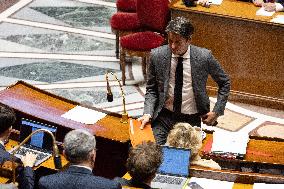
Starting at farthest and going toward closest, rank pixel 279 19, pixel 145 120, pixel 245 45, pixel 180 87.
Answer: pixel 245 45
pixel 279 19
pixel 180 87
pixel 145 120

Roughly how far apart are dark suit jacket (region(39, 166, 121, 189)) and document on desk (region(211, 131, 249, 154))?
151 centimetres

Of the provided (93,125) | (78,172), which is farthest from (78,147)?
(93,125)

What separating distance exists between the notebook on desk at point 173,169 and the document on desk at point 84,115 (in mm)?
1015

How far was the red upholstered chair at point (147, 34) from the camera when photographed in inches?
336

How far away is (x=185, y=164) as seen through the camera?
15.9ft

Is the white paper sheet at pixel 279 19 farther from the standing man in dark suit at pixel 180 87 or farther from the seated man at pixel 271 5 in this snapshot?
the standing man in dark suit at pixel 180 87

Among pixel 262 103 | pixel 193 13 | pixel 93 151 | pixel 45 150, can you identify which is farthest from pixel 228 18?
pixel 93 151

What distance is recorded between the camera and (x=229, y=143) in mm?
5328

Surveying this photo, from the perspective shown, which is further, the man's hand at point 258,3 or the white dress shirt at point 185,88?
the man's hand at point 258,3

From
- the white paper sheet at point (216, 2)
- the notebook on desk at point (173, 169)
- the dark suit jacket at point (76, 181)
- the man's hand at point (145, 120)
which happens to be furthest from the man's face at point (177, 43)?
the white paper sheet at point (216, 2)

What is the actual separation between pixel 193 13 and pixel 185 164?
369cm

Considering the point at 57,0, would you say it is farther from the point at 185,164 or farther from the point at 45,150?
the point at 185,164

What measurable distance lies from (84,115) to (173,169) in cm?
120

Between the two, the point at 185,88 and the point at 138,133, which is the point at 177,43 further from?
the point at 138,133
